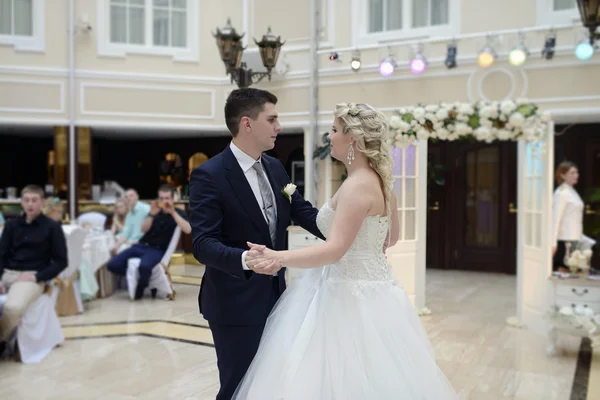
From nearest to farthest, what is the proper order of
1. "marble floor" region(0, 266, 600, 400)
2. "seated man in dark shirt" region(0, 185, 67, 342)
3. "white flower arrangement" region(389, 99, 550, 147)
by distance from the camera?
"marble floor" region(0, 266, 600, 400), "seated man in dark shirt" region(0, 185, 67, 342), "white flower arrangement" region(389, 99, 550, 147)

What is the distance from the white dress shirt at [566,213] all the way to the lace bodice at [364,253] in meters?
3.68

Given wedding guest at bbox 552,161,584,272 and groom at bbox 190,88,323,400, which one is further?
wedding guest at bbox 552,161,584,272

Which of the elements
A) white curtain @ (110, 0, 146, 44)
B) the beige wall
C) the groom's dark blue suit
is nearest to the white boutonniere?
the groom's dark blue suit

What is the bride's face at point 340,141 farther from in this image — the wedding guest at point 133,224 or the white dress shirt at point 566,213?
the wedding guest at point 133,224

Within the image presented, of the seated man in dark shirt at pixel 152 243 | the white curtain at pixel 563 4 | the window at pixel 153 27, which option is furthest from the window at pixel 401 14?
the seated man in dark shirt at pixel 152 243

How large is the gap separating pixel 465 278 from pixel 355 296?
21.9ft

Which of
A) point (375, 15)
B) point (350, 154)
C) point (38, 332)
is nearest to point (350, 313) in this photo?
point (350, 154)

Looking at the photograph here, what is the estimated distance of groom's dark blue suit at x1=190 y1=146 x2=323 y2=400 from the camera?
6.70ft

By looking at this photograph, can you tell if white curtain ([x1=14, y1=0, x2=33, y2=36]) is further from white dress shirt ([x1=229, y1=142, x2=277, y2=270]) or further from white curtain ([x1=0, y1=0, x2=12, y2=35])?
white dress shirt ([x1=229, y1=142, x2=277, y2=270])

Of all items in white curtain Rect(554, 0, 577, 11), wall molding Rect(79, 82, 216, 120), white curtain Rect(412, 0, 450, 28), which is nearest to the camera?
white curtain Rect(554, 0, 577, 11)

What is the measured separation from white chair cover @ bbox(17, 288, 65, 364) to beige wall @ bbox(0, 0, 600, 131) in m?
2.36

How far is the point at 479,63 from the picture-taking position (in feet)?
20.2

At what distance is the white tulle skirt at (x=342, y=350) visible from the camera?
6.57 ft

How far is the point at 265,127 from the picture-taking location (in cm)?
216
